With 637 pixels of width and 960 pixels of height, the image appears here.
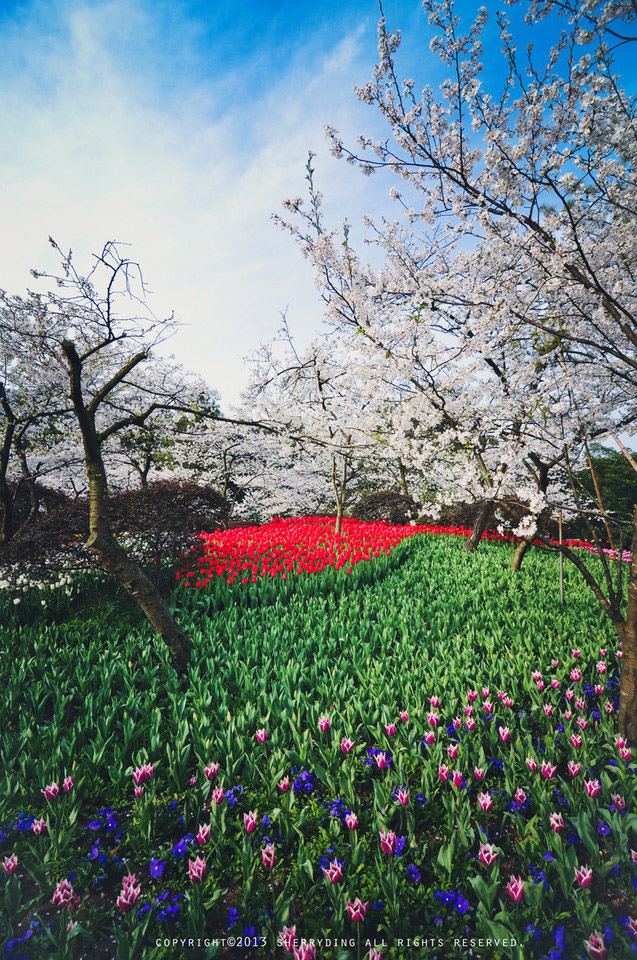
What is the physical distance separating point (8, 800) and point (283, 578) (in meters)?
4.49

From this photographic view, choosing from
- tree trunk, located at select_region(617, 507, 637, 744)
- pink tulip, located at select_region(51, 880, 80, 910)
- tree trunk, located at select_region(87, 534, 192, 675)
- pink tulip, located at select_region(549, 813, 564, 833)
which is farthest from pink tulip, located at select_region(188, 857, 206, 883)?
tree trunk, located at select_region(617, 507, 637, 744)

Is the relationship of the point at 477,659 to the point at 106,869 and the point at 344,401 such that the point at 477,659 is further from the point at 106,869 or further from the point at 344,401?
the point at 344,401

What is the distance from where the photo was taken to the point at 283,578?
6.44 m

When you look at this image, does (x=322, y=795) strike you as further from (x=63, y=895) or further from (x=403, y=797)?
(x=63, y=895)

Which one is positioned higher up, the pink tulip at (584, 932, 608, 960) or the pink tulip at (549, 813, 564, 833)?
the pink tulip at (584, 932, 608, 960)

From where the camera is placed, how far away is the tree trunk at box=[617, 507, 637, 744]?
2.60m

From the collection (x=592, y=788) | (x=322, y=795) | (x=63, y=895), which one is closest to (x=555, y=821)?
(x=592, y=788)

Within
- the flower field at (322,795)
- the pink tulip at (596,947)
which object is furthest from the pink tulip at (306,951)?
the pink tulip at (596,947)

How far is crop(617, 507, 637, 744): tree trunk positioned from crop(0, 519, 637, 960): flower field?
154mm

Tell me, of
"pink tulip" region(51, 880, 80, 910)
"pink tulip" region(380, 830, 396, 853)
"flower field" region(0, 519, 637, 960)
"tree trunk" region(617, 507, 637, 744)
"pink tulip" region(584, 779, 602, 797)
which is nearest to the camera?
"pink tulip" region(51, 880, 80, 910)

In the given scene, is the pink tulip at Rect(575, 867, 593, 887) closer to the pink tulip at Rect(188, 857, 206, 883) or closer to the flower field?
the flower field

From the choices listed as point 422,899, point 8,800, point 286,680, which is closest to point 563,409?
point 286,680

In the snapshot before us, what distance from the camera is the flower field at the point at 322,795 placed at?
161 centimetres

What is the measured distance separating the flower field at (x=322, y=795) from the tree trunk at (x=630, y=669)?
0.15 meters
